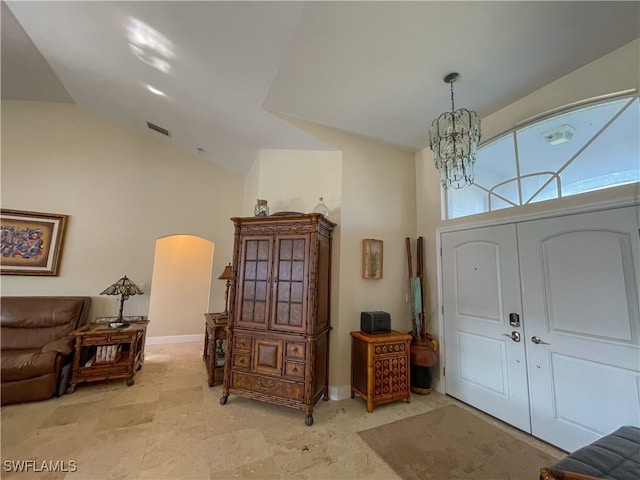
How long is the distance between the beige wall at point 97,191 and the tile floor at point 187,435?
1652 mm

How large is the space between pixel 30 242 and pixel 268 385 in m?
3.97

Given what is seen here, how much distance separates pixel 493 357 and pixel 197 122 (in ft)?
15.3

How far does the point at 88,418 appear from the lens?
2.54 m

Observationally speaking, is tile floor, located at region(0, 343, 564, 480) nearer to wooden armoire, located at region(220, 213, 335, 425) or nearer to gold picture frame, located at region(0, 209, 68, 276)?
wooden armoire, located at region(220, 213, 335, 425)

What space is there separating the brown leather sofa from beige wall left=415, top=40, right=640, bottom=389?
4.43 m

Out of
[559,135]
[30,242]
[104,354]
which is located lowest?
[104,354]

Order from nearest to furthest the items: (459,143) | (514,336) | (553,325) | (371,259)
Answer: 1. (459,143)
2. (553,325)
3. (514,336)
4. (371,259)

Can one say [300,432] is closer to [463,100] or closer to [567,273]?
[567,273]

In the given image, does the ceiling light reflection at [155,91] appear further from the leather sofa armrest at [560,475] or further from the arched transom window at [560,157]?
the leather sofa armrest at [560,475]

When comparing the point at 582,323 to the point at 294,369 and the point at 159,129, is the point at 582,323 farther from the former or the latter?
the point at 159,129

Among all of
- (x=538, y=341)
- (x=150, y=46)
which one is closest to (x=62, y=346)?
(x=150, y=46)

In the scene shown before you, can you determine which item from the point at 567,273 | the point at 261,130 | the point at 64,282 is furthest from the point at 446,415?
the point at 64,282

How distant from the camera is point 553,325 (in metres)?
2.35

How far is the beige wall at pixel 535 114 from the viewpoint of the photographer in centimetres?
208
